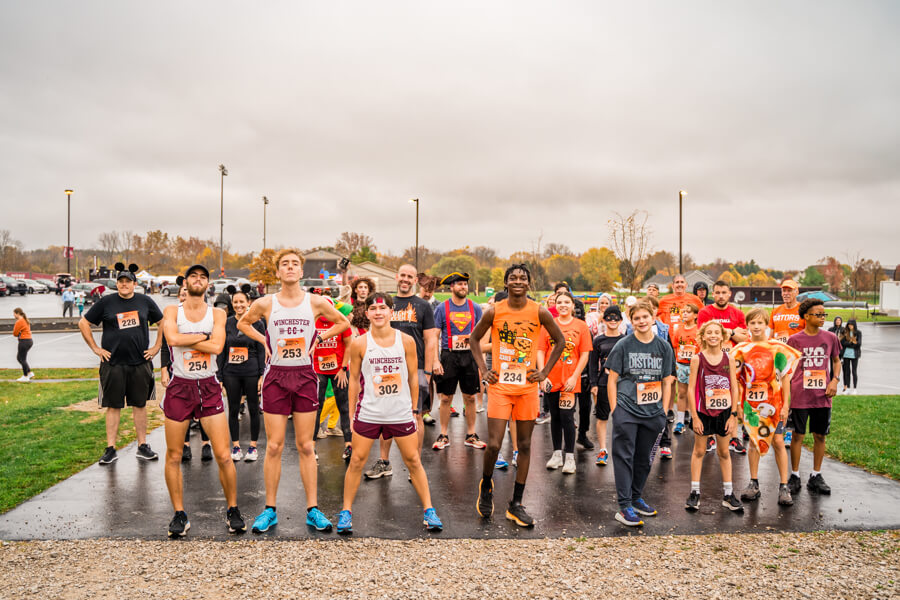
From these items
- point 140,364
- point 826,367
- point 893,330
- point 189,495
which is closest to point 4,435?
point 140,364

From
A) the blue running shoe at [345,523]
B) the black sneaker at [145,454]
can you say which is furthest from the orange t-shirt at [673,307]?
the black sneaker at [145,454]

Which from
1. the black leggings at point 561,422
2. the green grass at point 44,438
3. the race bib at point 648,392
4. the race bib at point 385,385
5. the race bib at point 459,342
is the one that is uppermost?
the race bib at point 459,342

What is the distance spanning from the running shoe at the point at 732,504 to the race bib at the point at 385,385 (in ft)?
10.4

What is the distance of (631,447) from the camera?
15.8 ft

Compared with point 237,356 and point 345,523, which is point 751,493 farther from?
point 237,356

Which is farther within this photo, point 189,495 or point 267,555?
point 189,495

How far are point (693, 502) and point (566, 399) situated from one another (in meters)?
1.56

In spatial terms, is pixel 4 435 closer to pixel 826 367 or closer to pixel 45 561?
A: pixel 45 561

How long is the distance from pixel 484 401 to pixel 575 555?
6814 millimetres

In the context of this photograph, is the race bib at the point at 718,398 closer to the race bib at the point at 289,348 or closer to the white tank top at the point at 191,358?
the race bib at the point at 289,348

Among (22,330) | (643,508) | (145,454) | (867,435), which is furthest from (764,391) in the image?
(22,330)

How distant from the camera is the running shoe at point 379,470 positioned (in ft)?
19.1

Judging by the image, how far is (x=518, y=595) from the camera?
3.52 m

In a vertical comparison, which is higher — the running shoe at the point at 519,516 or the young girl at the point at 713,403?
the young girl at the point at 713,403
